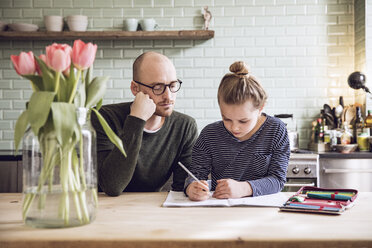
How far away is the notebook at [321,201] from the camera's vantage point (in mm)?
1170

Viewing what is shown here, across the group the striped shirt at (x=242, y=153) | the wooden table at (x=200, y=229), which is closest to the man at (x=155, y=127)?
the striped shirt at (x=242, y=153)

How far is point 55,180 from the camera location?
98 cm

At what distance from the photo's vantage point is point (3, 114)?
3812mm

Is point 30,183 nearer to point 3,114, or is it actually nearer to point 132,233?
point 132,233

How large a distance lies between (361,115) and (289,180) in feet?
3.58

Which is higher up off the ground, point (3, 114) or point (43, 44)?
point (43, 44)

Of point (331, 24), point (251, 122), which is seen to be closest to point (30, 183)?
point (251, 122)

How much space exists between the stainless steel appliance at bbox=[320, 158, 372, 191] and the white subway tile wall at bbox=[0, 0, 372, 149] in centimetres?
72

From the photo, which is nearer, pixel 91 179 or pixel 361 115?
pixel 91 179

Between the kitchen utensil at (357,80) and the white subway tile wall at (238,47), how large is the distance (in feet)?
1.00

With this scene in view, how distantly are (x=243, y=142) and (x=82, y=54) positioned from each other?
Result: 1.03 metres

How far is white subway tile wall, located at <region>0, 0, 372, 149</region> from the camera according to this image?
12.5ft

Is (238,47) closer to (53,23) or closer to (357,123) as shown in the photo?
(357,123)

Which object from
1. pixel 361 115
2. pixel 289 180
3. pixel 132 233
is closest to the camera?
pixel 132 233
